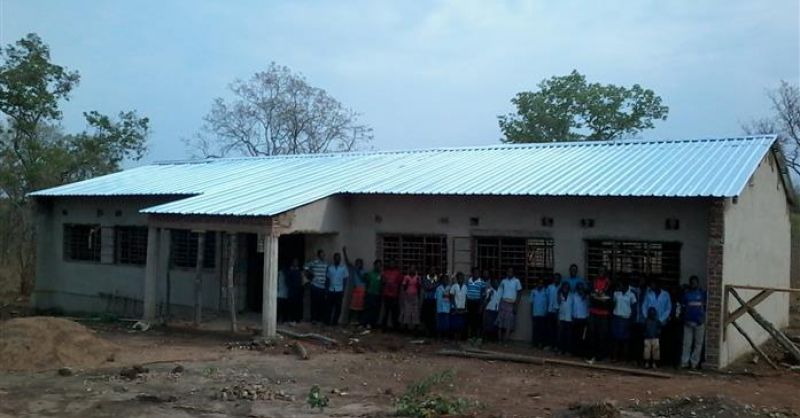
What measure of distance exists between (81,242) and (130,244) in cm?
198

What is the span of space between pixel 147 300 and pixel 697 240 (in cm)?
1058

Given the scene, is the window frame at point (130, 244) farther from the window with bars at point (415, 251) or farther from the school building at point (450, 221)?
the window with bars at point (415, 251)

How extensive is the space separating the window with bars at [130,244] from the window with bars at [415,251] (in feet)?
21.4

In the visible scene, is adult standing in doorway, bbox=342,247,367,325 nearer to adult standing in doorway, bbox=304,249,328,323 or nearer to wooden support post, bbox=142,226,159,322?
adult standing in doorway, bbox=304,249,328,323

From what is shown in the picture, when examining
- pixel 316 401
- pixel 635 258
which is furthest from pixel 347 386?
pixel 635 258

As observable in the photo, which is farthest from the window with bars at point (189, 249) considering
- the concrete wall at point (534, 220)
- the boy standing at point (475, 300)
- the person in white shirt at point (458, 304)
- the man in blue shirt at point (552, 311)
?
the man in blue shirt at point (552, 311)

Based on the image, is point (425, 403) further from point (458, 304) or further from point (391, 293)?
point (391, 293)

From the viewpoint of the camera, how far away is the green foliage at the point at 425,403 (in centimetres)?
830

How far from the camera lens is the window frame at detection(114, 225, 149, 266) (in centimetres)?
1845

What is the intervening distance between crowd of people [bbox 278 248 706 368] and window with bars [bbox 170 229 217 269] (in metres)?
2.44

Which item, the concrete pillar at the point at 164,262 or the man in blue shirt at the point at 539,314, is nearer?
the man in blue shirt at the point at 539,314

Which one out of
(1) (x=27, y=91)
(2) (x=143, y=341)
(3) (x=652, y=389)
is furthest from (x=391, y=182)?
(1) (x=27, y=91)

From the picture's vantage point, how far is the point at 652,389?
1005 centimetres

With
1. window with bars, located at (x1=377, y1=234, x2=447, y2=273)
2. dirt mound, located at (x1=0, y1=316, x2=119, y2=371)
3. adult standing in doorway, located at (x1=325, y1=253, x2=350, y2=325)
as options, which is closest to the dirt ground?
dirt mound, located at (x1=0, y1=316, x2=119, y2=371)
